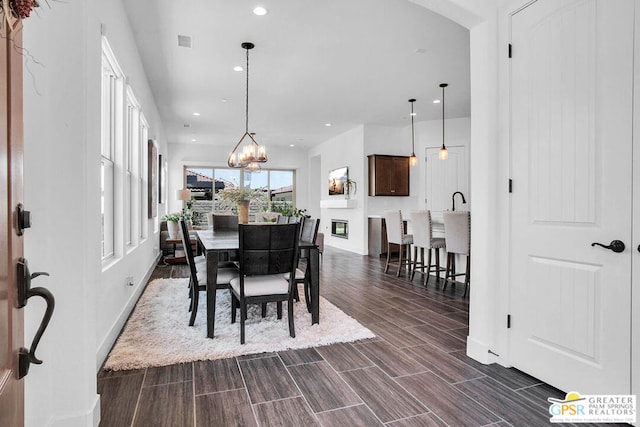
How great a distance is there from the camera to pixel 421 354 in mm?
2623

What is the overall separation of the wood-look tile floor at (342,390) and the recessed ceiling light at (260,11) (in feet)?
9.81

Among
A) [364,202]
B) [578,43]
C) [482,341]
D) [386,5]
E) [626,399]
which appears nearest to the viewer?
[626,399]

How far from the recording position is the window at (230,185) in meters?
Result: 10.5

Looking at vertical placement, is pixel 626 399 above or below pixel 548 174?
below

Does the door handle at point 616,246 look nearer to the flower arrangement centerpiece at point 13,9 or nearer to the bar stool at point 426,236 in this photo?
the flower arrangement centerpiece at point 13,9

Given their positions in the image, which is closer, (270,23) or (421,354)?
(421,354)

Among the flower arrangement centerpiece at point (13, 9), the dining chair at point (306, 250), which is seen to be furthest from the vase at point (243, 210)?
the flower arrangement centerpiece at point (13, 9)

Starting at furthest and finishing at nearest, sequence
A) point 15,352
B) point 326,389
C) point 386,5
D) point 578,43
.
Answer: point 386,5
point 326,389
point 578,43
point 15,352

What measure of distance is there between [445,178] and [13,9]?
307 inches

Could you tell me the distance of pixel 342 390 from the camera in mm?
2119

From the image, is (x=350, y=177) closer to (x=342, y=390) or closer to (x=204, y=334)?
(x=204, y=334)

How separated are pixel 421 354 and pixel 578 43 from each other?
2.16 m

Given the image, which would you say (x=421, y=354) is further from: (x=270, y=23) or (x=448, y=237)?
(x=270, y=23)

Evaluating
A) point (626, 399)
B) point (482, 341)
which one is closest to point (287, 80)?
point (482, 341)
